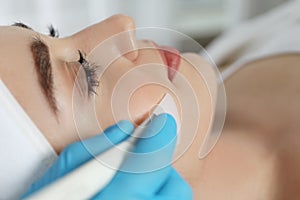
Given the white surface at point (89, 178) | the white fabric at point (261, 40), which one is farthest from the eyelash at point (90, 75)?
the white fabric at point (261, 40)

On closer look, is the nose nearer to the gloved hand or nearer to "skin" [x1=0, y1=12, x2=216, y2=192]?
"skin" [x1=0, y1=12, x2=216, y2=192]

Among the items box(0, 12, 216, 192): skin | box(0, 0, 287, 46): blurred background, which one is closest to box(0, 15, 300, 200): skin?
box(0, 12, 216, 192): skin

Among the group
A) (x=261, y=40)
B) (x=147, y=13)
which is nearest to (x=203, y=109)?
(x=261, y=40)

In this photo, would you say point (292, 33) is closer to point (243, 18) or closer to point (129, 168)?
point (129, 168)

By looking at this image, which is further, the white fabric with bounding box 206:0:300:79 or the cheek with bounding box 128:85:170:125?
the white fabric with bounding box 206:0:300:79

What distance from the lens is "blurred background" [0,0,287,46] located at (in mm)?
1872

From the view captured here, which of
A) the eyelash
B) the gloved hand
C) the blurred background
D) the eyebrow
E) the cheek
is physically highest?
the eyebrow

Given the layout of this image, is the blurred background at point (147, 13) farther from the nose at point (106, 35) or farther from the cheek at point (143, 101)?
the cheek at point (143, 101)

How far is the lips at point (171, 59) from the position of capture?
92 centimetres

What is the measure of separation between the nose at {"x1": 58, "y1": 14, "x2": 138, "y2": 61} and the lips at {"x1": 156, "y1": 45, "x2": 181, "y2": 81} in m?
0.05

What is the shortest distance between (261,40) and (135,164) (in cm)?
81

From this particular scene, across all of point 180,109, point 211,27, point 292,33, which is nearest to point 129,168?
point 180,109

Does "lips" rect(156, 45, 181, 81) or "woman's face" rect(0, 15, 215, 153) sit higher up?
"woman's face" rect(0, 15, 215, 153)

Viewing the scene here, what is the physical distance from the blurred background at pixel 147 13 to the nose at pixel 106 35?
91cm
